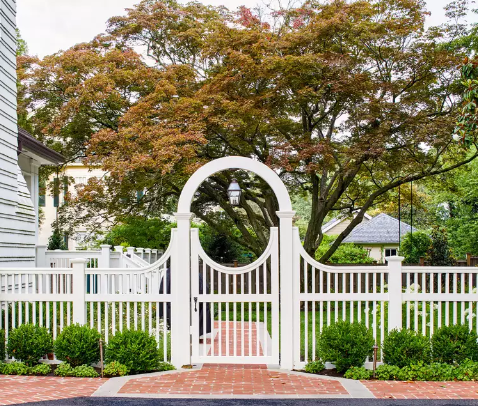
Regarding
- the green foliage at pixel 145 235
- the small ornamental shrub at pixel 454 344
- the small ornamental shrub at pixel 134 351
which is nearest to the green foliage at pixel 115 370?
the small ornamental shrub at pixel 134 351

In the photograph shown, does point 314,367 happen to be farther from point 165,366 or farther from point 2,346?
point 2,346

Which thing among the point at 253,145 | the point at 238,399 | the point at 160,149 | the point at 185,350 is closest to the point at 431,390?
the point at 238,399

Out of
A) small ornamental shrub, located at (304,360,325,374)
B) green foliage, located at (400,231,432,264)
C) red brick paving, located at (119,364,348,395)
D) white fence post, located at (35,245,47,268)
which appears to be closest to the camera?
red brick paving, located at (119,364,348,395)

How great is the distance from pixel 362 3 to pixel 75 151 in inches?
404

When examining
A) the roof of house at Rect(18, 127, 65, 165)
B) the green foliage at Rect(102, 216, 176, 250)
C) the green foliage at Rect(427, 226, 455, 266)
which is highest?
the roof of house at Rect(18, 127, 65, 165)

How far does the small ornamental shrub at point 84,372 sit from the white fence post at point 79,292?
2.34 ft

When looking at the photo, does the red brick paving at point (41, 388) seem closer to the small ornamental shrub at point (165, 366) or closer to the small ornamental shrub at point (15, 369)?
the small ornamental shrub at point (15, 369)

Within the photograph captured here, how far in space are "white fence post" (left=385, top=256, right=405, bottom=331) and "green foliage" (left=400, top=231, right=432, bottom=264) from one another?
1520cm

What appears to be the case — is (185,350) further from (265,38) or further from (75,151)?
(75,151)

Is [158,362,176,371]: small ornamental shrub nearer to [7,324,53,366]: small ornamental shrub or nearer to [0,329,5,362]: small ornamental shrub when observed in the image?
[7,324,53,366]: small ornamental shrub

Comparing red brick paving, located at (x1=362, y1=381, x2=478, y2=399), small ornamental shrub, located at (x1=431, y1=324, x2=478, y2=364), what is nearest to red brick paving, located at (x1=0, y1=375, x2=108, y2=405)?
red brick paving, located at (x1=362, y1=381, x2=478, y2=399)

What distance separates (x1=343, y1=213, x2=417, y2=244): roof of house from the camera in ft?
95.9

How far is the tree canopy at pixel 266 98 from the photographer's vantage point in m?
14.4

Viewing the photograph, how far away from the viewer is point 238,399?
6.32m
